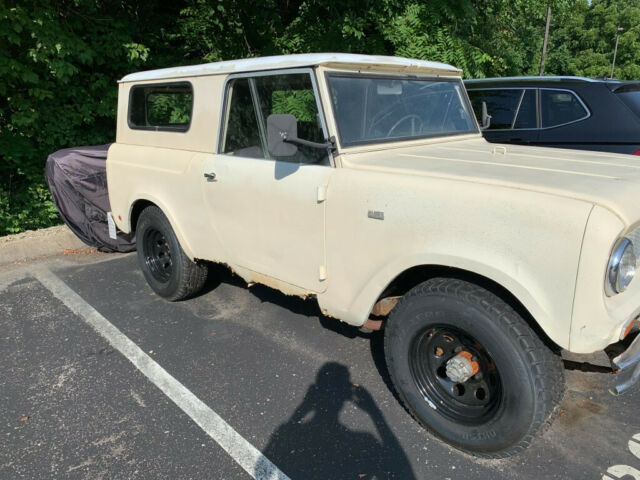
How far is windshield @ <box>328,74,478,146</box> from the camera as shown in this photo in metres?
2.87

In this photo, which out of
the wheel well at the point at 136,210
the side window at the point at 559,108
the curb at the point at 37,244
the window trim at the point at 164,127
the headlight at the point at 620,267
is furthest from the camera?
the curb at the point at 37,244

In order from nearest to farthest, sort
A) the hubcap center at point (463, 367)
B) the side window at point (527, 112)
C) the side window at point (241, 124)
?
the hubcap center at point (463, 367)
the side window at point (241, 124)
the side window at point (527, 112)

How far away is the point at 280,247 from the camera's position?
3061 millimetres

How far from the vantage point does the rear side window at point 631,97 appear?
482 cm

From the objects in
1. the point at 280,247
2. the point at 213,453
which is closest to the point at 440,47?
the point at 280,247

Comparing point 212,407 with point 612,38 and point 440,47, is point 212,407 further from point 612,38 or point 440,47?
point 612,38

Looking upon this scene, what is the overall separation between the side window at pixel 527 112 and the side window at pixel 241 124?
356 centimetres

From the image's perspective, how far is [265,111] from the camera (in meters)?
3.21

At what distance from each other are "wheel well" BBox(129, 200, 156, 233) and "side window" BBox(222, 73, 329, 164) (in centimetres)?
129

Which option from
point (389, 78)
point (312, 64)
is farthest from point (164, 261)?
point (389, 78)

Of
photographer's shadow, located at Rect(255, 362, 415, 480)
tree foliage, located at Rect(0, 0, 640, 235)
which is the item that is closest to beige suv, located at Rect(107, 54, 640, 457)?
photographer's shadow, located at Rect(255, 362, 415, 480)

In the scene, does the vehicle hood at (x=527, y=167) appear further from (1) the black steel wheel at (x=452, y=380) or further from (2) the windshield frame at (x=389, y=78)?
(1) the black steel wheel at (x=452, y=380)

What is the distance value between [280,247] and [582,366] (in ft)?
5.83

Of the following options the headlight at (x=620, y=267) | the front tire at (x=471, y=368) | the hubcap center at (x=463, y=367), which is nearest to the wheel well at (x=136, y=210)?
the front tire at (x=471, y=368)
